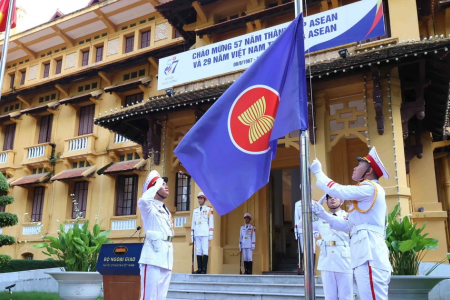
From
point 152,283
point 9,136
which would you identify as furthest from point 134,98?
point 152,283

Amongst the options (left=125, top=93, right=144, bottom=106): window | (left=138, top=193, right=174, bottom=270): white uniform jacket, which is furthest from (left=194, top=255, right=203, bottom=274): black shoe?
(left=125, top=93, right=144, bottom=106): window

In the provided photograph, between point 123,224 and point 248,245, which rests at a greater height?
point 123,224

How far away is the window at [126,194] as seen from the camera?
18.4 m

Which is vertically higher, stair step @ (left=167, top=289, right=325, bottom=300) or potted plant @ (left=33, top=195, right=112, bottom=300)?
potted plant @ (left=33, top=195, right=112, bottom=300)

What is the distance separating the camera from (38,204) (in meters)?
21.0

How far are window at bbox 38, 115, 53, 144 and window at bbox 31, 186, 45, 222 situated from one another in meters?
2.43

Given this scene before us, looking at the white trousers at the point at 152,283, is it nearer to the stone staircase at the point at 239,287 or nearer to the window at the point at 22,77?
the stone staircase at the point at 239,287

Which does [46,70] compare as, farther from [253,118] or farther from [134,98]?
[253,118]

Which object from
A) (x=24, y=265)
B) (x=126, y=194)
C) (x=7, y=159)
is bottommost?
(x=24, y=265)

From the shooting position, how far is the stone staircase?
7914 mm

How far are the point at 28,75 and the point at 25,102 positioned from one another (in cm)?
163

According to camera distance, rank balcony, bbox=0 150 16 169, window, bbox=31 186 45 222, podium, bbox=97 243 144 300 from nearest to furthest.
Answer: podium, bbox=97 243 144 300, window, bbox=31 186 45 222, balcony, bbox=0 150 16 169

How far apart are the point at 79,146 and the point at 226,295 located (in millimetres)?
13426

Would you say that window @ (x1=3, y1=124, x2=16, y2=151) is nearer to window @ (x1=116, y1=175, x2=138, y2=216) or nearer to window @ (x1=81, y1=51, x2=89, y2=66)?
window @ (x1=81, y1=51, x2=89, y2=66)
